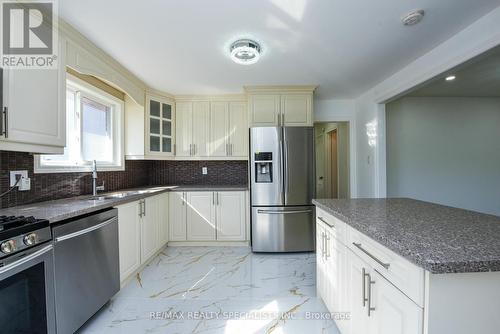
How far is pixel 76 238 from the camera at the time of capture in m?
1.58

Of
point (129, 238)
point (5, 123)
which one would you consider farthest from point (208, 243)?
point (5, 123)

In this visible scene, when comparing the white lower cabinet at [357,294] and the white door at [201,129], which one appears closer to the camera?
the white lower cabinet at [357,294]

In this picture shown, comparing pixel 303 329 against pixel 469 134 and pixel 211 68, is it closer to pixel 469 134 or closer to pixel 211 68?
pixel 211 68

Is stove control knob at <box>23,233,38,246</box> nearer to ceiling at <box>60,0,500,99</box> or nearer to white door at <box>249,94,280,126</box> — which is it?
ceiling at <box>60,0,500,99</box>

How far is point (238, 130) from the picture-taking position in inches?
145

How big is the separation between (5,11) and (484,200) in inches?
255

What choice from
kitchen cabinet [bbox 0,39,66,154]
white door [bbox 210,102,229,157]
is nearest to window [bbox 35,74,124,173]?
kitchen cabinet [bbox 0,39,66,154]

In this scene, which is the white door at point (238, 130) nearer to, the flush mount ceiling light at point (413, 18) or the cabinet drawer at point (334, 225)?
the cabinet drawer at point (334, 225)

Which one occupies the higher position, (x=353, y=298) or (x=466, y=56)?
(x=466, y=56)

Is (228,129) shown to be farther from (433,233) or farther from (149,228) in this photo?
(433,233)

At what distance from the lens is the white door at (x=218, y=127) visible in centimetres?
369

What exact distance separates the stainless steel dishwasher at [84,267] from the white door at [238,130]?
6.70ft

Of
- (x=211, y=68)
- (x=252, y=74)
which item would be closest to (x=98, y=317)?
(x=211, y=68)

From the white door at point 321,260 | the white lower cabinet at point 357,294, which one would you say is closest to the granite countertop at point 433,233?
the white lower cabinet at point 357,294
